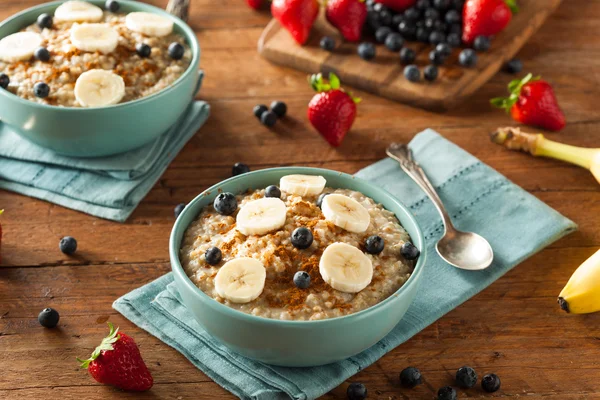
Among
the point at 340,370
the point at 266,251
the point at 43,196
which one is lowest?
the point at 43,196

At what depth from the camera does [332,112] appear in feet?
9.84

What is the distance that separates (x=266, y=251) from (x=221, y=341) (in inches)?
10.9

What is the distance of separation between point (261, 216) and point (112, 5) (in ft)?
4.70

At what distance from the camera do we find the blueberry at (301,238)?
204 centimetres

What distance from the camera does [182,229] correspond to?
7.23 feet

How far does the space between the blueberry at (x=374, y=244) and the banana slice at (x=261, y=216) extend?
25cm

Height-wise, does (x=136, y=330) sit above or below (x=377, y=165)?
below

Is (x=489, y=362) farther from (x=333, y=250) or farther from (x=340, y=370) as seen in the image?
(x=333, y=250)

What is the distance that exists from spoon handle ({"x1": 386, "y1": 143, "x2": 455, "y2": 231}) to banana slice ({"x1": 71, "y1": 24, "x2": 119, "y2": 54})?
1152 mm

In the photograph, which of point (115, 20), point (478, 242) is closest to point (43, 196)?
point (115, 20)

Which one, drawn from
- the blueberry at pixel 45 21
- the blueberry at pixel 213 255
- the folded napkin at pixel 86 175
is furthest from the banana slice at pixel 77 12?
the blueberry at pixel 213 255

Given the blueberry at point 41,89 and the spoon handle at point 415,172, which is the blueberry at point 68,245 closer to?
the blueberry at point 41,89

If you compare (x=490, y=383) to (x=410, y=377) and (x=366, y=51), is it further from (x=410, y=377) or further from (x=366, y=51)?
(x=366, y=51)

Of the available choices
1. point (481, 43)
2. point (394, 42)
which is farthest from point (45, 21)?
point (481, 43)
